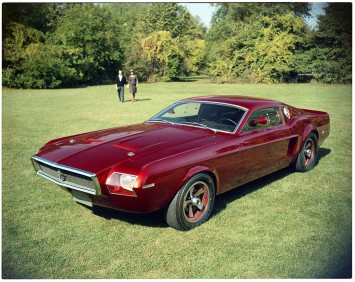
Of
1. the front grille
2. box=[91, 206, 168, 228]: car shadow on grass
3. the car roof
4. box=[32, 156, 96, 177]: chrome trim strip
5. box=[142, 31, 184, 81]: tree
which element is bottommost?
box=[91, 206, 168, 228]: car shadow on grass

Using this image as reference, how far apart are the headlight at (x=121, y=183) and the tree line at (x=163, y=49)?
2820cm

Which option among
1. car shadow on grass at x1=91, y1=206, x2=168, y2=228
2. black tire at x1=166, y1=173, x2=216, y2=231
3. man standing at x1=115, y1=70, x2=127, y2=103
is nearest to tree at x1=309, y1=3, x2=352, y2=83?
man standing at x1=115, y1=70, x2=127, y2=103

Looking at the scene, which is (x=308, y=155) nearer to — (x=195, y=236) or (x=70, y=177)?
(x=195, y=236)

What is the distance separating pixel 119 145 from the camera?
4.05 meters

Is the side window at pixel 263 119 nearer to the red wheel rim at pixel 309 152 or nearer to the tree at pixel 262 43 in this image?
the red wheel rim at pixel 309 152

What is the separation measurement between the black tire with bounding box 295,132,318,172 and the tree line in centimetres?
2578

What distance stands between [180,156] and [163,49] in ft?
127

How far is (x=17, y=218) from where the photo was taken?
4.10 m

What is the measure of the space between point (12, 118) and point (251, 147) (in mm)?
10346

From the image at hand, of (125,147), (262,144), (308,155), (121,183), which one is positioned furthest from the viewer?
(308,155)

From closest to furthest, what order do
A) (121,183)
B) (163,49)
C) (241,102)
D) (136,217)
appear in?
(121,183) → (136,217) → (241,102) → (163,49)

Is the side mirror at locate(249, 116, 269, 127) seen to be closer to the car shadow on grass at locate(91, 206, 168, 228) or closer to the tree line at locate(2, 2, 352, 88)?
the car shadow on grass at locate(91, 206, 168, 228)

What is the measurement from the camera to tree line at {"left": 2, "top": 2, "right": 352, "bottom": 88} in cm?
2897

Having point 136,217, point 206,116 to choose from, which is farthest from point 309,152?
point 136,217
